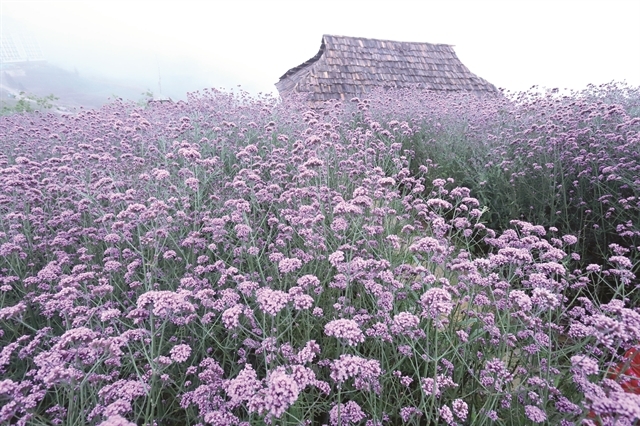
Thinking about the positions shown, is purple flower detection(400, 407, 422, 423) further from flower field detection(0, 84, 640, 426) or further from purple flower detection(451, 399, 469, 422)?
purple flower detection(451, 399, 469, 422)

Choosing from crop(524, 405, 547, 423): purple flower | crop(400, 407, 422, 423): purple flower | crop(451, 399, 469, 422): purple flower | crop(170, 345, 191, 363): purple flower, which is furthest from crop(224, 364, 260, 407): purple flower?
crop(524, 405, 547, 423): purple flower

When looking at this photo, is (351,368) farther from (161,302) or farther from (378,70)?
(378,70)

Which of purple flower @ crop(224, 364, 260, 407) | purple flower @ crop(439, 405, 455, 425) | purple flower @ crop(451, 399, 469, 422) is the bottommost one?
purple flower @ crop(451, 399, 469, 422)

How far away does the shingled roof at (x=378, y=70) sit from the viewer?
10.6 meters

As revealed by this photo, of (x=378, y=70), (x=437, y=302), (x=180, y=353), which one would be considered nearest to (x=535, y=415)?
(x=437, y=302)

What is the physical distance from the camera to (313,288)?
2.43 metres

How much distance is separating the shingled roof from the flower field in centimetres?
526

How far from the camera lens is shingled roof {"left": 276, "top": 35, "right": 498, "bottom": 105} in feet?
34.9

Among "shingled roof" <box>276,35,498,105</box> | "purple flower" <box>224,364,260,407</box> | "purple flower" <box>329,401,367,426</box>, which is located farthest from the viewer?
"shingled roof" <box>276,35,498,105</box>

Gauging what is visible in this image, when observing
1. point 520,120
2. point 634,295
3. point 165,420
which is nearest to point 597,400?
point 165,420

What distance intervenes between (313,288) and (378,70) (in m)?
11.4

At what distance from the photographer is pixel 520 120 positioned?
5973mm

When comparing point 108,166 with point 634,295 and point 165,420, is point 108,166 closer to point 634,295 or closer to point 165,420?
point 165,420

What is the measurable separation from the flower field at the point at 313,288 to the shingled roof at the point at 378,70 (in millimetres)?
5258
